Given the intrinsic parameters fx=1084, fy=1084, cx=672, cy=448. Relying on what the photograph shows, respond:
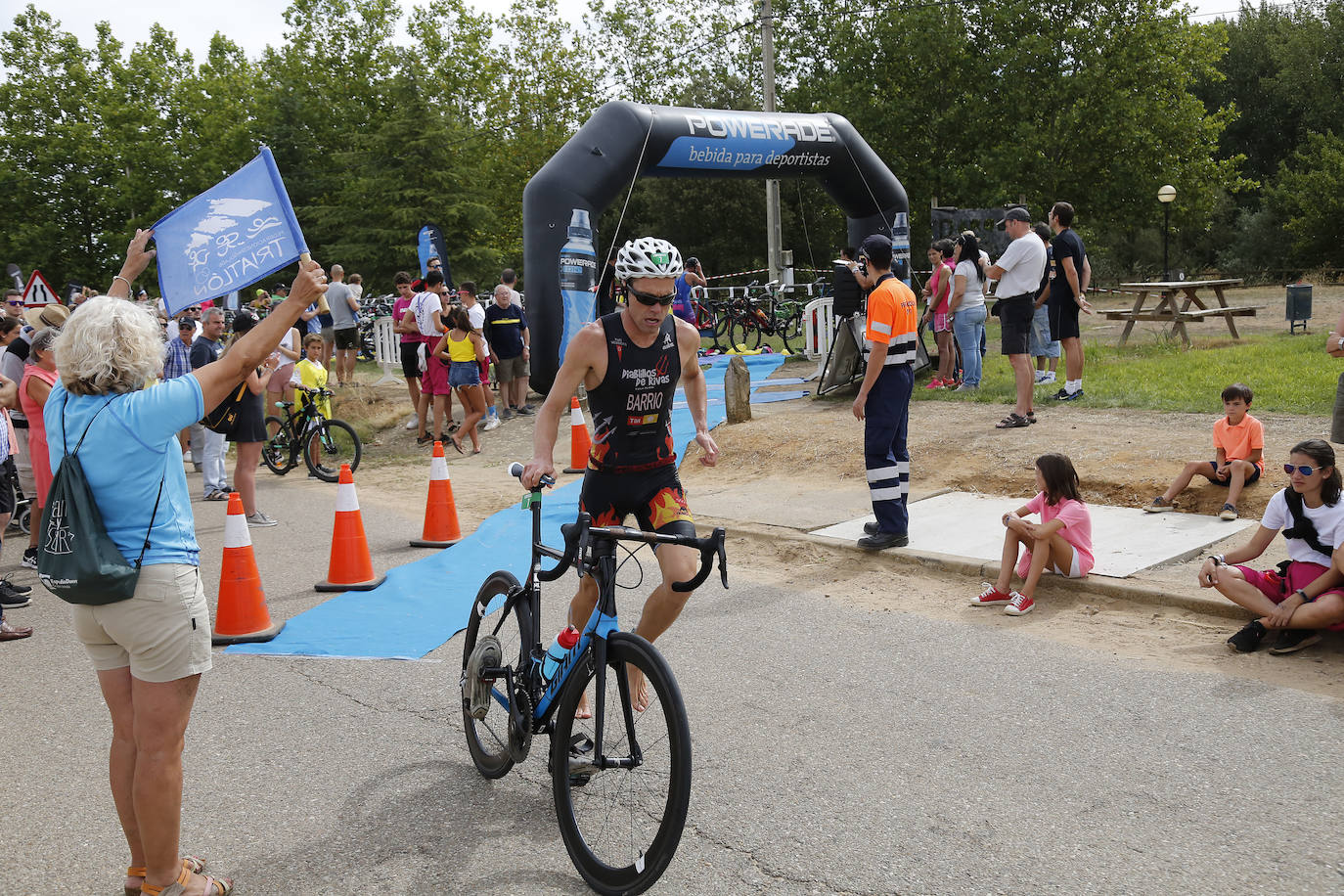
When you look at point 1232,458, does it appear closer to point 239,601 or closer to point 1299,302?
point 239,601

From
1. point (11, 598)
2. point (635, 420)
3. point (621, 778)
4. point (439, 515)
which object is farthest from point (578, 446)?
point (621, 778)

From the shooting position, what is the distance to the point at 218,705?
5391 mm

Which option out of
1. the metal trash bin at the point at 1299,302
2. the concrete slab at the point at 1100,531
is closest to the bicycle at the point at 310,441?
the concrete slab at the point at 1100,531

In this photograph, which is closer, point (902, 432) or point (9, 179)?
point (902, 432)

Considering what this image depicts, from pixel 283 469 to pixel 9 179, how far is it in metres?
44.4

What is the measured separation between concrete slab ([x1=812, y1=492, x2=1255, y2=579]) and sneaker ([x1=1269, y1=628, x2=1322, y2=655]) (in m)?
1.15

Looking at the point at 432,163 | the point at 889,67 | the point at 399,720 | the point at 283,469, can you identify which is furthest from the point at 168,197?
the point at 399,720

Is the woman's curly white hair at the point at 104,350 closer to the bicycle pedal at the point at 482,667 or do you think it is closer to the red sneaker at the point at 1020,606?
the bicycle pedal at the point at 482,667

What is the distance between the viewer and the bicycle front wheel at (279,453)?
12.8 metres

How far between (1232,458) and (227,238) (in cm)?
684

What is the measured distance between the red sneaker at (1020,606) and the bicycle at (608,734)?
9.52ft

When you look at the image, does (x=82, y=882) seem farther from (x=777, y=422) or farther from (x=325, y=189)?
(x=325, y=189)

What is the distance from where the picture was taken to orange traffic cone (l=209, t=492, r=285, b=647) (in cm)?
648

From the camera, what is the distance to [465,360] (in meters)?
13.4
